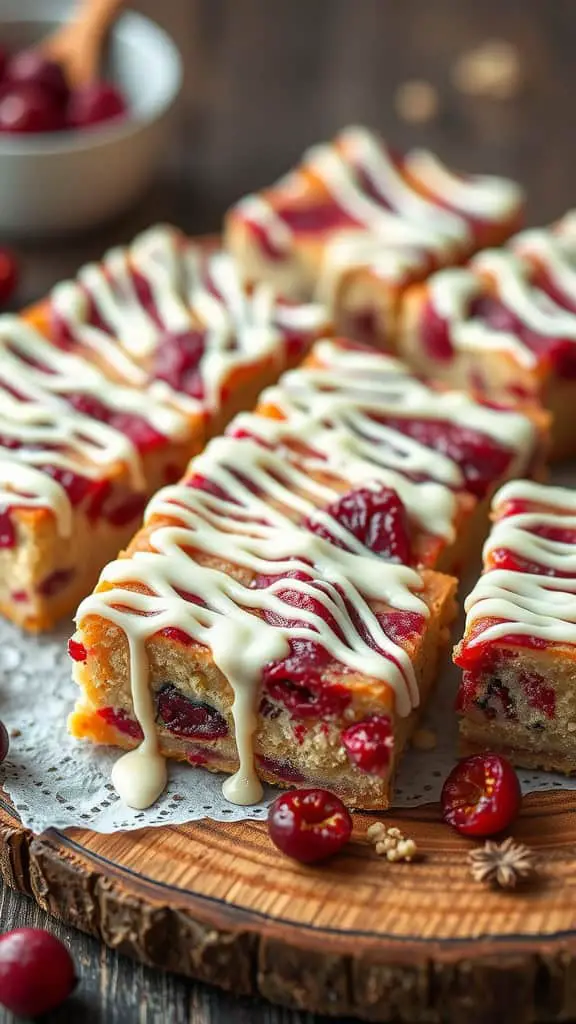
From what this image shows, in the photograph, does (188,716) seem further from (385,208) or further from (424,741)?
(385,208)

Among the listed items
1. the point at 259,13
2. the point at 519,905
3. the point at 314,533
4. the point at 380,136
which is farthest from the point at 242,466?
the point at 259,13

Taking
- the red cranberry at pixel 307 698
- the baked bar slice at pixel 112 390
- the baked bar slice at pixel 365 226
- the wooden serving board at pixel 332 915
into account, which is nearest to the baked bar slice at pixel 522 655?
the wooden serving board at pixel 332 915

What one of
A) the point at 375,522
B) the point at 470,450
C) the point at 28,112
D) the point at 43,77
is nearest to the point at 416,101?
the point at 43,77

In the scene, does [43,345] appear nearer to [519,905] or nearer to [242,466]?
[242,466]

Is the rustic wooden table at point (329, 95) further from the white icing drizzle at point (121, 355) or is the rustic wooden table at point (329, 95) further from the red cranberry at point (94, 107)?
the white icing drizzle at point (121, 355)

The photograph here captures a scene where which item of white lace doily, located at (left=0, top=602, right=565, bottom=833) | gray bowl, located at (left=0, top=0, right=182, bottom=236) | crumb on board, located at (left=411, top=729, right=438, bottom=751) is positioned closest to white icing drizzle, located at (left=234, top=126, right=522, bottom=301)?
gray bowl, located at (left=0, top=0, right=182, bottom=236)

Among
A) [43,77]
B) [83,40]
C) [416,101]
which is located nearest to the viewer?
[43,77]
